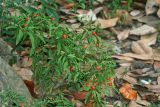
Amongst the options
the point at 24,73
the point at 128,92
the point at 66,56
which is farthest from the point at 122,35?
the point at 66,56

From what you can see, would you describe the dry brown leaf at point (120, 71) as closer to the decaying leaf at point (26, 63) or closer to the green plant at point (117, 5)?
the decaying leaf at point (26, 63)

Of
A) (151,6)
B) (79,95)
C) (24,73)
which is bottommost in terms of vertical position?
(79,95)

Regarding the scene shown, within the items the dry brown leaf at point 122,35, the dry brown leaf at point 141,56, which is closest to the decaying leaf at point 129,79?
the dry brown leaf at point 141,56

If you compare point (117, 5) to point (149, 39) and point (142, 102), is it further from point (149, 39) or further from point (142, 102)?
point (142, 102)

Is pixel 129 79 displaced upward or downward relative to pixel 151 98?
upward

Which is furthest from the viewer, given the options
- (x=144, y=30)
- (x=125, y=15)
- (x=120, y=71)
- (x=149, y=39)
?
(x=125, y=15)

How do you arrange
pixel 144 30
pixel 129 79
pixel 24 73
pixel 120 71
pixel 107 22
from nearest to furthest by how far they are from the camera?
1. pixel 24 73
2. pixel 129 79
3. pixel 120 71
4. pixel 144 30
5. pixel 107 22

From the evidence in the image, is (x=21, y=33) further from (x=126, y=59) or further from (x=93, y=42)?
(x=126, y=59)
